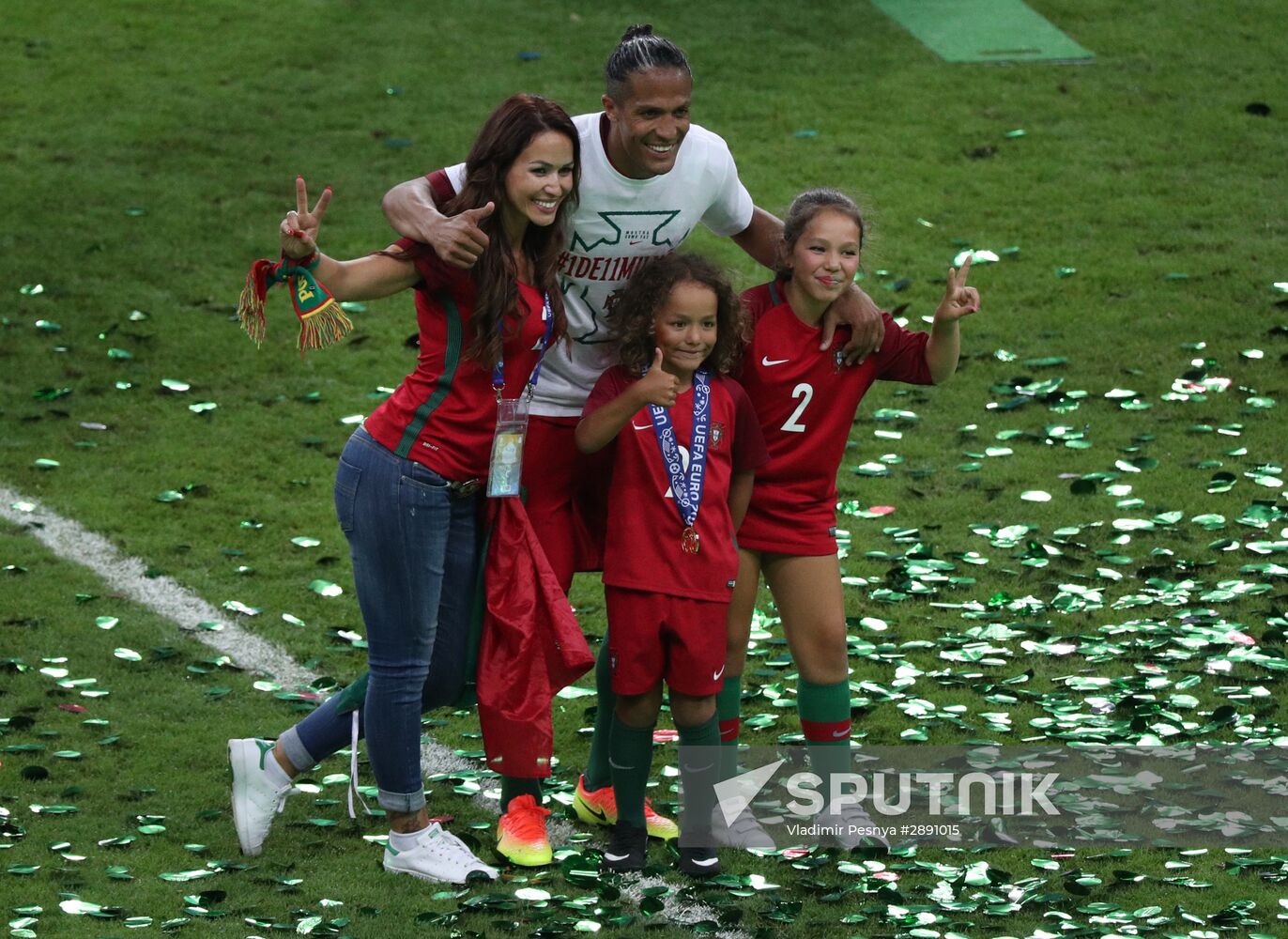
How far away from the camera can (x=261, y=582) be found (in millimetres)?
7230

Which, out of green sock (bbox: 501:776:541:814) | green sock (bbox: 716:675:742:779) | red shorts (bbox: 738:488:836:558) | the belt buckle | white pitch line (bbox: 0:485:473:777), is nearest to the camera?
the belt buckle

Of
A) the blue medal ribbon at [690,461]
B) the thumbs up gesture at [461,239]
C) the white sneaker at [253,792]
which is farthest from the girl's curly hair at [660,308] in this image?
the white sneaker at [253,792]

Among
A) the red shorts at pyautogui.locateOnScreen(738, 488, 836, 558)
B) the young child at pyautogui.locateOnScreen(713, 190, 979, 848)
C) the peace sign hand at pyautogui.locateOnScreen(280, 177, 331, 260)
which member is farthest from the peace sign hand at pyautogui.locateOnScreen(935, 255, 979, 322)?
the peace sign hand at pyautogui.locateOnScreen(280, 177, 331, 260)

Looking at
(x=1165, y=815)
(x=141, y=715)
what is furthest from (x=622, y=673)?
(x=141, y=715)

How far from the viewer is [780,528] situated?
500 cm

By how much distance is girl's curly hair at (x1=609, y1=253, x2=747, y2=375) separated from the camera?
470cm

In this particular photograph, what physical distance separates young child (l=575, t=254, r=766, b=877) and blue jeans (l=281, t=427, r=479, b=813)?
40 centimetres

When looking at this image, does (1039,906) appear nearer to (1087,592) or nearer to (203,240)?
(1087,592)

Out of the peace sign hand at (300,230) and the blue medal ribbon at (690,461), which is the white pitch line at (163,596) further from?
the peace sign hand at (300,230)

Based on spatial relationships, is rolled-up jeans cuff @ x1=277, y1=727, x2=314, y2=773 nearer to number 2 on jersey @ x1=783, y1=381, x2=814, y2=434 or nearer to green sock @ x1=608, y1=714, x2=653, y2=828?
green sock @ x1=608, y1=714, x2=653, y2=828

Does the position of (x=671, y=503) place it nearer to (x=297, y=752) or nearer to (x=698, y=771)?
(x=698, y=771)

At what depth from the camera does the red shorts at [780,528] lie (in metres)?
5.00

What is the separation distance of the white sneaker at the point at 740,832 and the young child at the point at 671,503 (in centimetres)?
21

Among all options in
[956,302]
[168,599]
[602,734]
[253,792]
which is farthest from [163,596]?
[956,302]
